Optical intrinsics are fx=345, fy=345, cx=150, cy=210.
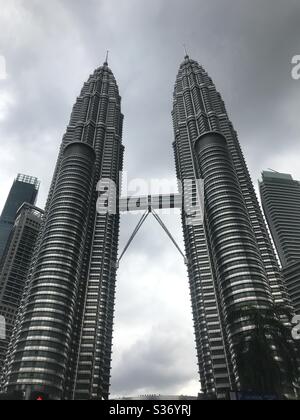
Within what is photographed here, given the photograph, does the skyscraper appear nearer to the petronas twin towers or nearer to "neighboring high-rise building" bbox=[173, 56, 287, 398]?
the petronas twin towers

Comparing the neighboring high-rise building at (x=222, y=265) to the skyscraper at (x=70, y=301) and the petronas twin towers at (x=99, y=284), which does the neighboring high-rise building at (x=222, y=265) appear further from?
the skyscraper at (x=70, y=301)

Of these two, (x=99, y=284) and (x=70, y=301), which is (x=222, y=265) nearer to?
(x=99, y=284)

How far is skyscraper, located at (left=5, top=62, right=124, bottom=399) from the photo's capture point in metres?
113

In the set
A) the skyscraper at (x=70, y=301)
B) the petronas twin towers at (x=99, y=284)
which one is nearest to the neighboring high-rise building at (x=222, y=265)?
the petronas twin towers at (x=99, y=284)

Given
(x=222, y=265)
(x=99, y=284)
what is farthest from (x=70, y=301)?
(x=222, y=265)

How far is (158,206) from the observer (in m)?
153

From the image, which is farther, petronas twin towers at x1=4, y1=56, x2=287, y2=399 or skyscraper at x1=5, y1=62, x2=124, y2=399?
petronas twin towers at x1=4, y1=56, x2=287, y2=399

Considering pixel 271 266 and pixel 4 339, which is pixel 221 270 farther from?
pixel 4 339

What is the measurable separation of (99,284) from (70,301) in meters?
27.5

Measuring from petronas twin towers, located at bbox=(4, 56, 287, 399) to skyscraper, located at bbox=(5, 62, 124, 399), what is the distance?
364 millimetres

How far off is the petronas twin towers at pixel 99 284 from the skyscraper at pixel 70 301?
364 mm

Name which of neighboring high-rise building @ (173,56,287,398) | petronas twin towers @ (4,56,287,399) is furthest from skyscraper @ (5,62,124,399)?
neighboring high-rise building @ (173,56,287,398)

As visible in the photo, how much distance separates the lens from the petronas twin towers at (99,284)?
118 meters
